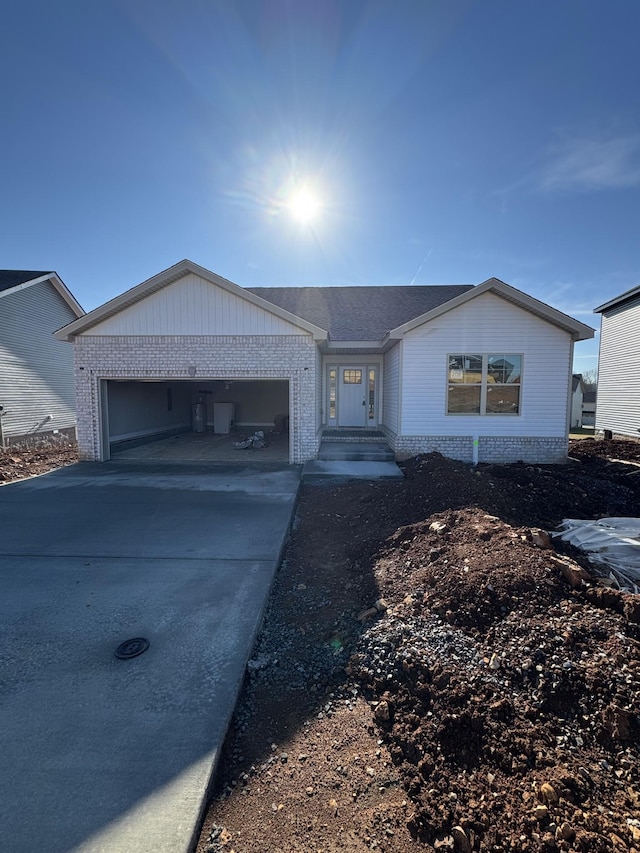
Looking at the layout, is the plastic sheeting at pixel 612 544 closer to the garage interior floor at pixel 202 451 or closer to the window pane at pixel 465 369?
the window pane at pixel 465 369

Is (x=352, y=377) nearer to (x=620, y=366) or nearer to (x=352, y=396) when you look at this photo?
(x=352, y=396)

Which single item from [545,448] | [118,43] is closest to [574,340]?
[545,448]

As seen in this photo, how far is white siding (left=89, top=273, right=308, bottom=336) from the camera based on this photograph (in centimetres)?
979

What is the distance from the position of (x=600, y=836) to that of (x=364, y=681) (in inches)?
54.9

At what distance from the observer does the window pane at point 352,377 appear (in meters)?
12.9

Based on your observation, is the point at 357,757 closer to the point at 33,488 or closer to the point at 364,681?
the point at 364,681

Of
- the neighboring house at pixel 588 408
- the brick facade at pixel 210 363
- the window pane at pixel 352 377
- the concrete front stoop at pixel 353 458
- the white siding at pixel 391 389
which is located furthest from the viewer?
the neighboring house at pixel 588 408

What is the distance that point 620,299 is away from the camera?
15492 mm

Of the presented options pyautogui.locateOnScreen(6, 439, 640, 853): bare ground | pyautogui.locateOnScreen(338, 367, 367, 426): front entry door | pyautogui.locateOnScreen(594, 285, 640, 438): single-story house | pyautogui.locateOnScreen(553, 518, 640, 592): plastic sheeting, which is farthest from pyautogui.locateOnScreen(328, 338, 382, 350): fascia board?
pyautogui.locateOnScreen(594, 285, 640, 438): single-story house

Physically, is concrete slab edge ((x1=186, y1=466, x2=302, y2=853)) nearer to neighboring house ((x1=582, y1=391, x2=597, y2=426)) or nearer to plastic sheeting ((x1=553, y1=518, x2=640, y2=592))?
plastic sheeting ((x1=553, y1=518, x2=640, y2=592))

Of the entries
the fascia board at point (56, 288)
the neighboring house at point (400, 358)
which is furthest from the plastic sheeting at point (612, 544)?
the fascia board at point (56, 288)

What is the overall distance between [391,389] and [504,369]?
3.01 m

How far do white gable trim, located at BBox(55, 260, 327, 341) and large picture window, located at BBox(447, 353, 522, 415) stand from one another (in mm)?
3606

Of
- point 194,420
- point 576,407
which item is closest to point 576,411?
point 576,407
